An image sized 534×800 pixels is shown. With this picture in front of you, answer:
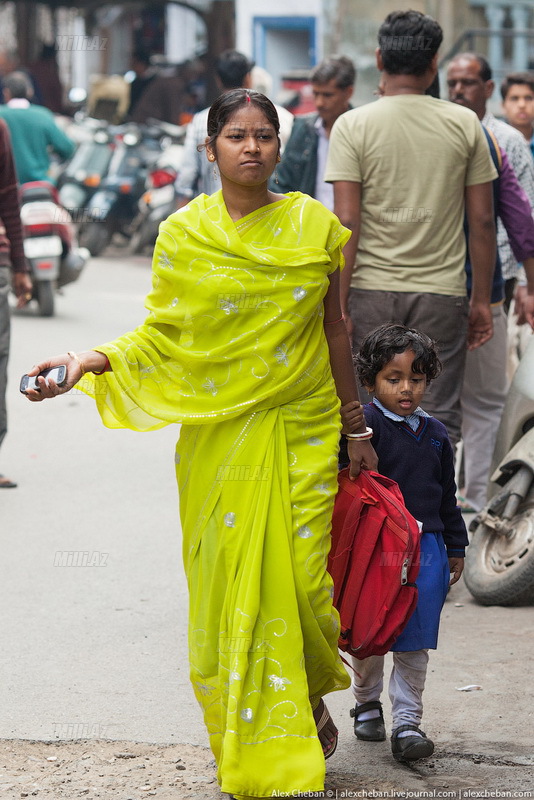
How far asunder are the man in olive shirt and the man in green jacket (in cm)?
764

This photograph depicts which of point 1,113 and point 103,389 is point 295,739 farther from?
point 1,113

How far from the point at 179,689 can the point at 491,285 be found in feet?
6.84

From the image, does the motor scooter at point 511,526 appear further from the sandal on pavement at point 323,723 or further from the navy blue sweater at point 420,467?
the sandal on pavement at point 323,723

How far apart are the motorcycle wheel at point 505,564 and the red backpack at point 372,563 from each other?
1.50m

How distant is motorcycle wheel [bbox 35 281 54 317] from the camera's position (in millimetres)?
11906

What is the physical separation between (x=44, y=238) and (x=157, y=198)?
14.7ft

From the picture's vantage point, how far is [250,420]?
3.39 meters

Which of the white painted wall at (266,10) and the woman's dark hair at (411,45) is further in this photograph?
the white painted wall at (266,10)

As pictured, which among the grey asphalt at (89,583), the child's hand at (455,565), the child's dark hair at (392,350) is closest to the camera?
the child's dark hair at (392,350)

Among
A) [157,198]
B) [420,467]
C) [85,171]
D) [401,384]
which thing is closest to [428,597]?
[420,467]

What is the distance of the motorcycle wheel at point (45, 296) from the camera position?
1191cm

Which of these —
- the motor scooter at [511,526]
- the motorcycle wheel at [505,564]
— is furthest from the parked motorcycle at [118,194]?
the motorcycle wheel at [505,564]

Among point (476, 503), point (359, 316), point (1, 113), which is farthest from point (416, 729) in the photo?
point (1, 113)

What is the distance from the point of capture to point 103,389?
3.46 metres
